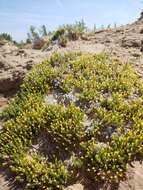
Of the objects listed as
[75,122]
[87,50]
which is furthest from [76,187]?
[87,50]

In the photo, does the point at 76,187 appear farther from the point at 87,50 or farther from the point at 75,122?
the point at 87,50

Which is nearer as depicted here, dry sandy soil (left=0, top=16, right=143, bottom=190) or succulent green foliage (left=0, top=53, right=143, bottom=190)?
succulent green foliage (left=0, top=53, right=143, bottom=190)

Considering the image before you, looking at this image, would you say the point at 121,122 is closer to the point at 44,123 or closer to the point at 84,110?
the point at 84,110

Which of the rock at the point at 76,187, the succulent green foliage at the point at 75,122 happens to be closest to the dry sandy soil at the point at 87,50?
the succulent green foliage at the point at 75,122

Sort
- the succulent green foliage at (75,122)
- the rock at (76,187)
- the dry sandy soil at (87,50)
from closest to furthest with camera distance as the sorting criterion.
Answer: the rock at (76,187)
the succulent green foliage at (75,122)
the dry sandy soil at (87,50)

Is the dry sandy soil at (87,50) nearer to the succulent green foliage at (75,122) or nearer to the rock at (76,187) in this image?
the succulent green foliage at (75,122)

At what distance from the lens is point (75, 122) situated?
7.36 m

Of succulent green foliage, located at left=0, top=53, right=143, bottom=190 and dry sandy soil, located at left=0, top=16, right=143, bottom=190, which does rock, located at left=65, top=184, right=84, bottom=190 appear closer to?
succulent green foliage, located at left=0, top=53, right=143, bottom=190

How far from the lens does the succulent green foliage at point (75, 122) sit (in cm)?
650

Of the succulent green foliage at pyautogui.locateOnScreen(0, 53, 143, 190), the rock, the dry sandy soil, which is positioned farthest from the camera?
the dry sandy soil

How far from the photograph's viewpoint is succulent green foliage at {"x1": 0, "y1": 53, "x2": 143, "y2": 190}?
21.3ft

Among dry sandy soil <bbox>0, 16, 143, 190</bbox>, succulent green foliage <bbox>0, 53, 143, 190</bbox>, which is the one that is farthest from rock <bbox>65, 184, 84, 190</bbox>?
dry sandy soil <bbox>0, 16, 143, 190</bbox>

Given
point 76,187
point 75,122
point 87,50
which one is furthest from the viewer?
point 87,50

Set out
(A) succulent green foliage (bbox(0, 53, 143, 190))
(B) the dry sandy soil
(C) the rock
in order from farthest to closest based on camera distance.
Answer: (B) the dry sandy soil → (A) succulent green foliage (bbox(0, 53, 143, 190)) → (C) the rock
